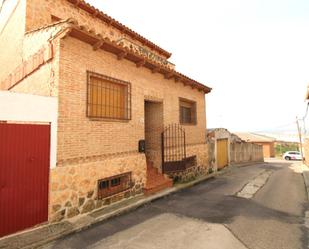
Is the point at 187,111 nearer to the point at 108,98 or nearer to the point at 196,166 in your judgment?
the point at 196,166

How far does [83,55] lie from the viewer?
6.41 meters

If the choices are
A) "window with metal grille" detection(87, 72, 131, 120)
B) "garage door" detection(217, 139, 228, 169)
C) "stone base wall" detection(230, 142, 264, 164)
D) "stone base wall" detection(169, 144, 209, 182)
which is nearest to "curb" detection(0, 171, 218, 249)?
"stone base wall" detection(169, 144, 209, 182)

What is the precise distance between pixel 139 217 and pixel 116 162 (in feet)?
6.01

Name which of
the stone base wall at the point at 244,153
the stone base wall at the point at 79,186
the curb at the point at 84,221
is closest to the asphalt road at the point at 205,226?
the curb at the point at 84,221

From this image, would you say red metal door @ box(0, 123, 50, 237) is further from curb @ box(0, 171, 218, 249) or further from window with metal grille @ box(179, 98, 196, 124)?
window with metal grille @ box(179, 98, 196, 124)

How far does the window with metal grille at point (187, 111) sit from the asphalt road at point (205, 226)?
4.71m

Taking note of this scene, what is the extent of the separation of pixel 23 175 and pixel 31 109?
151 cm

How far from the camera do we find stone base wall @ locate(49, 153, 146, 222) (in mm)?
5430

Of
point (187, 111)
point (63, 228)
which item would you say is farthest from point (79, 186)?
point (187, 111)

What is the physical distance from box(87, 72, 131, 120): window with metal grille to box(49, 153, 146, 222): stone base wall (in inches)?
57.5

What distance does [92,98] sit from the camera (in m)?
6.75

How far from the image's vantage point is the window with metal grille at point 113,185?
6.73 meters

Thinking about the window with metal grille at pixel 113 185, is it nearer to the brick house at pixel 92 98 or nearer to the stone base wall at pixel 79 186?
the brick house at pixel 92 98

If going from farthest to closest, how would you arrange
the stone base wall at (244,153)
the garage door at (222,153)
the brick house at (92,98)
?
the stone base wall at (244,153)
the garage door at (222,153)
the brick house at (92,98)
